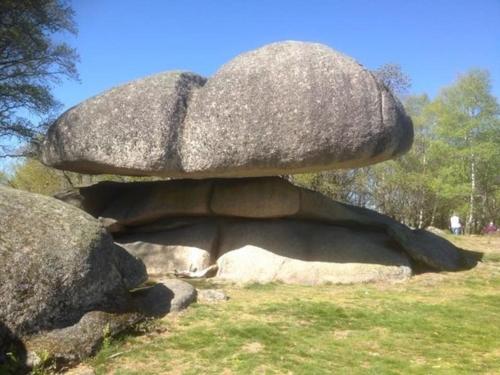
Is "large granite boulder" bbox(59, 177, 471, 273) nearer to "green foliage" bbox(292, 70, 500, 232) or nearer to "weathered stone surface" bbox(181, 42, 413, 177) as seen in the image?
"weathered stone surface" bbox(181, 42, 413, 177)

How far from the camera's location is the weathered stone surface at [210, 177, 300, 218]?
10.7m

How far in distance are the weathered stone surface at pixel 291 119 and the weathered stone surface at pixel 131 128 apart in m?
0.34

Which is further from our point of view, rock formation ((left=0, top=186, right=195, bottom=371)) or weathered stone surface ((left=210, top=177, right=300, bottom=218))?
weathered stone surface ((left=210, top=177, right=300, bottom=218))

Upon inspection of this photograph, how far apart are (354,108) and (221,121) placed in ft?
8.38

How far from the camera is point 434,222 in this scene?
108 ft

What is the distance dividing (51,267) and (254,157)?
4.77 meters

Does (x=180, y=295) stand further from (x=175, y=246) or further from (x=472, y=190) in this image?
(x=472, y=190)

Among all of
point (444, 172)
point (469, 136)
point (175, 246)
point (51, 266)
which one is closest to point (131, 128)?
point (175, 246)

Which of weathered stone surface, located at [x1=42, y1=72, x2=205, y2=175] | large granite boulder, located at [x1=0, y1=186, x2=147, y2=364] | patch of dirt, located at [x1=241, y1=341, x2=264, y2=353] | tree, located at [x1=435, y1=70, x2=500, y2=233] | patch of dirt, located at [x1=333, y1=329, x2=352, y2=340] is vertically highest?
tree, located at [x1=435, y1=70, x2=500, y2=233]

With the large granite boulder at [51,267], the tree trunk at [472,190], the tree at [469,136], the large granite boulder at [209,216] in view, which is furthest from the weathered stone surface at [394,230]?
→ the tree trunk at [472,190]

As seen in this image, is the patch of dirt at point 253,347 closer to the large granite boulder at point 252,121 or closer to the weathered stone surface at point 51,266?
the weathered stone surface at point 51,266

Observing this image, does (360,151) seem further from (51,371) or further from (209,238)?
(51,371)

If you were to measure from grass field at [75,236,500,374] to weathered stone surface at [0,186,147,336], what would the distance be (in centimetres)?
62

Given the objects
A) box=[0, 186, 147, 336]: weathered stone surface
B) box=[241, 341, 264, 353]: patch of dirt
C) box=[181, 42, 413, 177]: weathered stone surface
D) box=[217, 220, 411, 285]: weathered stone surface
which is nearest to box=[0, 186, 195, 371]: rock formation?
box=[0, 186, 147, 336]: weathered stone surface
